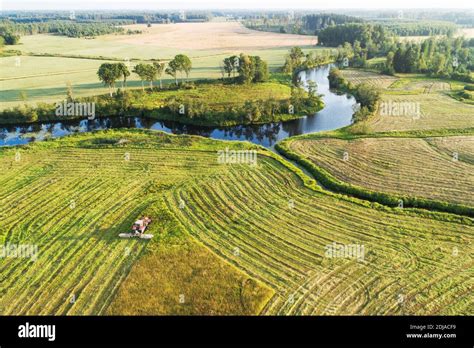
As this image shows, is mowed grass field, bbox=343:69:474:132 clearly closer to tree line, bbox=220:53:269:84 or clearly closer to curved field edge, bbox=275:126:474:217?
curved field edge, bbox=275:126:474:217

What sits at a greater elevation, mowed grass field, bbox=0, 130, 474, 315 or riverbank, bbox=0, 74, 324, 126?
riverbank, bbox=0, 74, 324, 126

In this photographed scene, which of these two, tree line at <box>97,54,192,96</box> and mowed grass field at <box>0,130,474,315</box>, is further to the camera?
tree line at <box>97,54,192,96</box>

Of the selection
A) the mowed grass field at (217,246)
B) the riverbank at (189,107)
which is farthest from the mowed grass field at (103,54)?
the mowed grass field at (217,246)

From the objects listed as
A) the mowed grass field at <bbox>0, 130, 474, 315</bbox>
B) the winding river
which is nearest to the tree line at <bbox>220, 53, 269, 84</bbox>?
the winding river

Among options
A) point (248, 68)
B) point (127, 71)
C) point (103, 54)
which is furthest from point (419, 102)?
point (103, 54)

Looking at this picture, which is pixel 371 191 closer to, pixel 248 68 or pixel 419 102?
pixel 419 102

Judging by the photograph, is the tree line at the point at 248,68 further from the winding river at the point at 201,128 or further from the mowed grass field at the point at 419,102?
the mowed grass field at the point at 419,102

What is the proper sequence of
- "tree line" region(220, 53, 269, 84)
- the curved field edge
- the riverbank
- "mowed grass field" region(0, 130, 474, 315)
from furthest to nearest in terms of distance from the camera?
"tree line" region(220, 53, 269, 84) < the riverbank < the curved field edge < "mowed grass field" region(0, 130, 474, 315)
